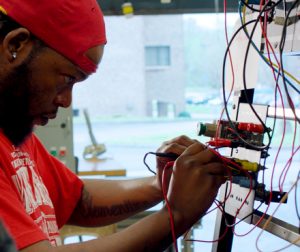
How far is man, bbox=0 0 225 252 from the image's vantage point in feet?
2.55

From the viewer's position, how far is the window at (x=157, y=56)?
4117 millimetres

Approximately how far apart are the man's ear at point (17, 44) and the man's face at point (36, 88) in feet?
0.04

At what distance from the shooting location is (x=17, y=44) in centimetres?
78

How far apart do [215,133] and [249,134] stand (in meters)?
0.08

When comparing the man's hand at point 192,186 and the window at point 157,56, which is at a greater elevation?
the window at point 157,56

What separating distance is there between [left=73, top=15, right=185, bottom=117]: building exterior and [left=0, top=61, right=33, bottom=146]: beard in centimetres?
291

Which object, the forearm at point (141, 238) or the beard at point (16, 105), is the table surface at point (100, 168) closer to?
the beard at point (16, 105)

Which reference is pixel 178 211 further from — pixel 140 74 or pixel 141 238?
pixel 140 74

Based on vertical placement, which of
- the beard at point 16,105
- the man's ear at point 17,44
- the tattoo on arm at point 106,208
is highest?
the man's ear at point 17,44

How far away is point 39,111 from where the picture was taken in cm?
88

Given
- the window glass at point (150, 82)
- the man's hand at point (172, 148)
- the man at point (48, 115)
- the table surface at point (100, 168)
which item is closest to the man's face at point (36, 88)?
the man at point (48, 115)

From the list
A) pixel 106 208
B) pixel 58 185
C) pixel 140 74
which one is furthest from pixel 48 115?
pixel 140 74

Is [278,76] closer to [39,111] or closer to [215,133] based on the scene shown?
[215,133]

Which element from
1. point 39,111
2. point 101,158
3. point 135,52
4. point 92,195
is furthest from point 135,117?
point 39,111
